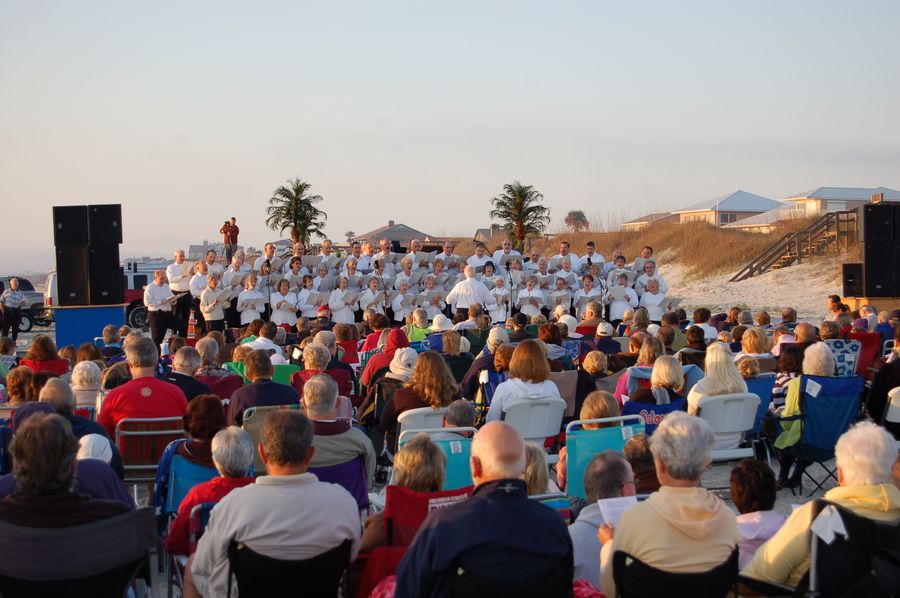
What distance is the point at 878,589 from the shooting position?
139 inches

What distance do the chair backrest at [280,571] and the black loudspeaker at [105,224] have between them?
13.7 meters

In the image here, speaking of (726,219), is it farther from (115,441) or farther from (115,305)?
(115,441)

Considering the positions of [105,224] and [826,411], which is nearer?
[826,411]

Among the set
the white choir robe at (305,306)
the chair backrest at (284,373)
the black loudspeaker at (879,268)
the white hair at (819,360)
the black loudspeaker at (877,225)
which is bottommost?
the chair backrest at (284,373)

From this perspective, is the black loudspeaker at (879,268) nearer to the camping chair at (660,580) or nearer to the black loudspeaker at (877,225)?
the black loudspeaker at (877,225)

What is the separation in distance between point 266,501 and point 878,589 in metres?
2.28

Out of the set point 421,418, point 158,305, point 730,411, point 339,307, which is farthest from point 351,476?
point 158,305

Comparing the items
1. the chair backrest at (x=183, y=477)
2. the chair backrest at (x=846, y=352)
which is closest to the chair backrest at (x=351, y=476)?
the chair backrest at (x=183, y=477)

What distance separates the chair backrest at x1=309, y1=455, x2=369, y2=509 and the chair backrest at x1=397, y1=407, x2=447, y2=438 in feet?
3.53

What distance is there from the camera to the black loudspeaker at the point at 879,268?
705 inches

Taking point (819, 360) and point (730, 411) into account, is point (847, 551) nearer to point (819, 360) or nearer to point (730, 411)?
point (730, 411)

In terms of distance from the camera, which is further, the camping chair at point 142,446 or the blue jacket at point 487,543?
the camping chair at point 142,446

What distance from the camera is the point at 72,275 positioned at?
1639cm

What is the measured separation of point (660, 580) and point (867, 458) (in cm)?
97
